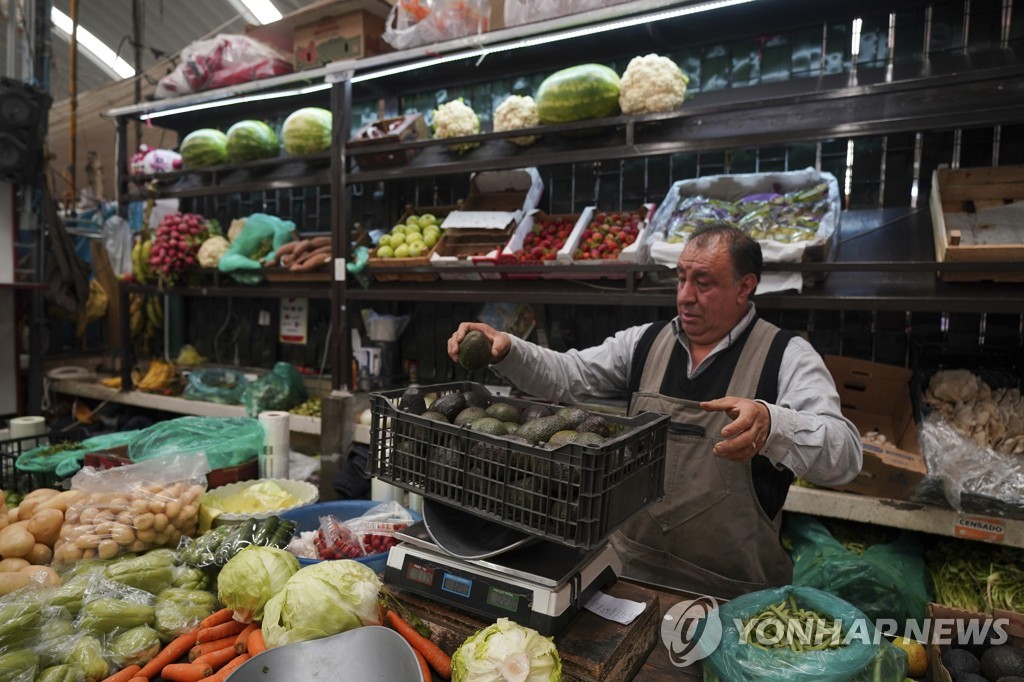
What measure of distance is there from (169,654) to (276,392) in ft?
10.3

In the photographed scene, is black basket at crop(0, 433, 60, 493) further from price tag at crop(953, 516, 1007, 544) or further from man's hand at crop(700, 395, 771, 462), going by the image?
price tag at crop(953, 516, 1007, 544)

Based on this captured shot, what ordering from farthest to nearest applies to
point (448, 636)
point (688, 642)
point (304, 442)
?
point (304, 442)
point (688, 642)
point (448, 636)

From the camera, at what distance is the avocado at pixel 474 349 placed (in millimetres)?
1816

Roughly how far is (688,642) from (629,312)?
260 cm

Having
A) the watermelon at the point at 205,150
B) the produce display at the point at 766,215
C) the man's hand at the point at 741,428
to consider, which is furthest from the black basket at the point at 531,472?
the watermelon at the point at 205,150

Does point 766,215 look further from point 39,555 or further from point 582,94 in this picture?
point 39,555

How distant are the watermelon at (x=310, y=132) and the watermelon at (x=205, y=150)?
88 centimetres

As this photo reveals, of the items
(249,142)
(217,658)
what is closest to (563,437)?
(217,658)

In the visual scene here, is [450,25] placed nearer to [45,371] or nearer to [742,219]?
[742,219]

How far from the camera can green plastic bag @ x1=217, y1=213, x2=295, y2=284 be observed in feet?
15.1

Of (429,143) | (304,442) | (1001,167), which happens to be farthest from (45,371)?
(1001,167)

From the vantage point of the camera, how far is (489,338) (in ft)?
6.31

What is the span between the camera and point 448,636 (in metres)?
1.40

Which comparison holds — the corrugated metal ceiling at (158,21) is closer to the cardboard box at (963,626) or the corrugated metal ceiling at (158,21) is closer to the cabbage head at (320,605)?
the cabbage head at (320,605)
